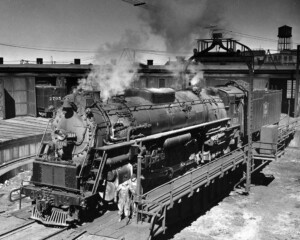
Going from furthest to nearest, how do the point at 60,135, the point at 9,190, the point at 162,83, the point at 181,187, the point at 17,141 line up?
1. the point at 162,83
2. the point at 17,141
3. the point at 9,190
4. the point at 181,187
5. the point at 60,135

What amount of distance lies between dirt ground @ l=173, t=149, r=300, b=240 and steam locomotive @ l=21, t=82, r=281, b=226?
235cm

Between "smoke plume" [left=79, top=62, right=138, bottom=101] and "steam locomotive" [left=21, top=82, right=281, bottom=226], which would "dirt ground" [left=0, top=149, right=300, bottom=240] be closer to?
"steam locomotive" [left=21, top=82, right=281, bottom=226]

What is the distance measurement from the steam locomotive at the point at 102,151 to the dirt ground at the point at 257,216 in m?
2.35

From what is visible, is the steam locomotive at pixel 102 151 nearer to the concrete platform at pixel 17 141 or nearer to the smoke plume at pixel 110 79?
the smoke plume at pixel 110 79

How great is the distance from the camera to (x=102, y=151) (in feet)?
33.4

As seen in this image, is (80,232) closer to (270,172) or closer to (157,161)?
(157,161)

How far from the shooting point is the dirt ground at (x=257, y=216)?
480 inches

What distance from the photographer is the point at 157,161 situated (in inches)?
466

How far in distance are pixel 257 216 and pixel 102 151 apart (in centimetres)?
750

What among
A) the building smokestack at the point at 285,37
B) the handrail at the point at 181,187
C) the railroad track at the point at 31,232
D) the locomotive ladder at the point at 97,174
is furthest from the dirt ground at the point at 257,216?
the building smokestack at the point at 285,37

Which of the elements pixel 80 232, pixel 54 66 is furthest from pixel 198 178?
pixel 54 66

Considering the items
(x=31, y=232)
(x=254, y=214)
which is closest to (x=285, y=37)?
(x=254, y=214)

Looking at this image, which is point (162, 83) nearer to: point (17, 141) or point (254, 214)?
point (17, 141)

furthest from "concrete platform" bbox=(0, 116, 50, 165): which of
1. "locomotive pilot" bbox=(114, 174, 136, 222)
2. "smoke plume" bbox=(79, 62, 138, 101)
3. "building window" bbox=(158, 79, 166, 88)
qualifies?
"building window" bbox=(158, 79, 166, 88)
